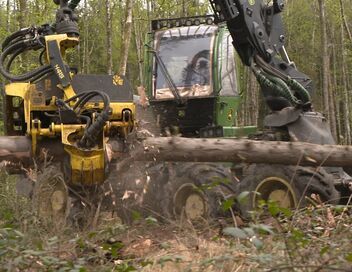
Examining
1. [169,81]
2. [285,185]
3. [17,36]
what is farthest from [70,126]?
[169,81]

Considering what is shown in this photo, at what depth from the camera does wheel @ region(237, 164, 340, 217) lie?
6.39 metres

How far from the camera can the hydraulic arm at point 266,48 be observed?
777 cm

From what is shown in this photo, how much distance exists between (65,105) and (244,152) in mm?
2300

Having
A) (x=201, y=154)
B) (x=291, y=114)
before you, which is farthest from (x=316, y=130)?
(x=201, y=154)

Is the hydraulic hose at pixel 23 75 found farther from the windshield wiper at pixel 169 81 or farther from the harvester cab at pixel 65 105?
the windshield wiper at pixel 169 81

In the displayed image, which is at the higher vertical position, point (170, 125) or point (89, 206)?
point (170, 125)

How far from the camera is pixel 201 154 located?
5.24 m

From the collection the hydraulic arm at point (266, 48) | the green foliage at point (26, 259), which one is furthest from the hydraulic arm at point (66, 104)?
the green foliage at point (26, 259)

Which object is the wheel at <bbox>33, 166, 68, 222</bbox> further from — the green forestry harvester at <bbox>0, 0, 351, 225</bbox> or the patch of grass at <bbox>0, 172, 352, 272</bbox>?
the patch of grass at <bbox>0, 172, 352, 272</bbox>

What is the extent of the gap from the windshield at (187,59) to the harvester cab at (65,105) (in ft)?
8.27

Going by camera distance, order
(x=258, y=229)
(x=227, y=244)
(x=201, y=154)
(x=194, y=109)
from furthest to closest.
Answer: (x=194, y=109) < (x=201, y=154) < (x=227, y=244) < (x=258, y=229)

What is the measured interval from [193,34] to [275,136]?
3356 millimetres

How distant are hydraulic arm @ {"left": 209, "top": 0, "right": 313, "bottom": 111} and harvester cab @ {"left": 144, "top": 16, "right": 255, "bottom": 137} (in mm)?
1508

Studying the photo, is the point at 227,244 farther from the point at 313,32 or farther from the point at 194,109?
the point at 313,32
